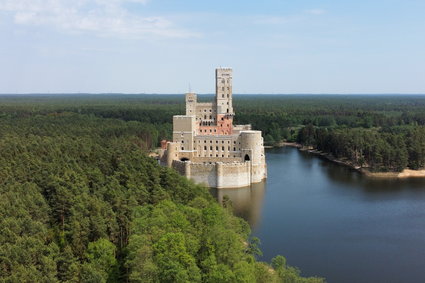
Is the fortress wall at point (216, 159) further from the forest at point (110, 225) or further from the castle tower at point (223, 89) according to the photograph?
the forest at point (110, 225)

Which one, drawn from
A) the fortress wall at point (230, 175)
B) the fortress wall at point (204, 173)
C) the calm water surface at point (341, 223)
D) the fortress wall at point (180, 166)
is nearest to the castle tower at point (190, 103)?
the fortress wall at point (180, 166)

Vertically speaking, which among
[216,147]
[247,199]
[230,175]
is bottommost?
[247,199]

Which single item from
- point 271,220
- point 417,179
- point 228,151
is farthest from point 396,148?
point 271,220

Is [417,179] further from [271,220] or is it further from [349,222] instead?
[271,220]

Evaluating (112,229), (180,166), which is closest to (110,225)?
(112,229)

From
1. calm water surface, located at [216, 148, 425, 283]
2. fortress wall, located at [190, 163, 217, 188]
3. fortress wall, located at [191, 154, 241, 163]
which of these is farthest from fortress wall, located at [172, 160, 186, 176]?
calm water surface, located at [216, 148, 425, 283]

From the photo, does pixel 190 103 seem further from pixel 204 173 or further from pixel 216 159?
pixel 204 173
